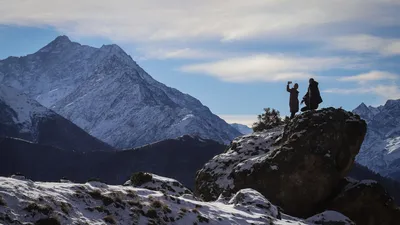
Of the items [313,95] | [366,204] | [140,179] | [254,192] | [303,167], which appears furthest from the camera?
[313,95]

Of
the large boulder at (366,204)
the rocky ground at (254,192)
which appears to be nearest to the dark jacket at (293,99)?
the rocky ground at (254,192)

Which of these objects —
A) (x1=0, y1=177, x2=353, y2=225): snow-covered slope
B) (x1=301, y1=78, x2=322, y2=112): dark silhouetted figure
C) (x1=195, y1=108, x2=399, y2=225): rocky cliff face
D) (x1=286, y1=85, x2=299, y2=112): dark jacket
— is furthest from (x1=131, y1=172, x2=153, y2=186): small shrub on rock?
(x1=286, y1=85, x2=299, y2=112): dark jacket

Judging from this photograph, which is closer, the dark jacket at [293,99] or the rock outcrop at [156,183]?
the rock outcrop at [156,183]

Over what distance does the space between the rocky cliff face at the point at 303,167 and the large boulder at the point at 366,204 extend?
8 cm

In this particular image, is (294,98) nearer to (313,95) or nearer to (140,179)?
(313,95)

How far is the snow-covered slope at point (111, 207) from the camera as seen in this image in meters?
17.9

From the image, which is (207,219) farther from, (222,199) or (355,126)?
(355,126)

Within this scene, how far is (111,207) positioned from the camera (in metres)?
20.8

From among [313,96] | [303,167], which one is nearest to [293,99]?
[313,96]

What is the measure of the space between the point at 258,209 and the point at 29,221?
41.0ft

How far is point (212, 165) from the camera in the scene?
46.4 meters

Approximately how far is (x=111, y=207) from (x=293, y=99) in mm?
31409

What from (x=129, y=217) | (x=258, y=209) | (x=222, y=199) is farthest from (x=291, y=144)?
(x=129, y=217)

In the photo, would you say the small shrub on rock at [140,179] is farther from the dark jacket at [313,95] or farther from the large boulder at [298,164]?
the dark jacket at [313,95]
